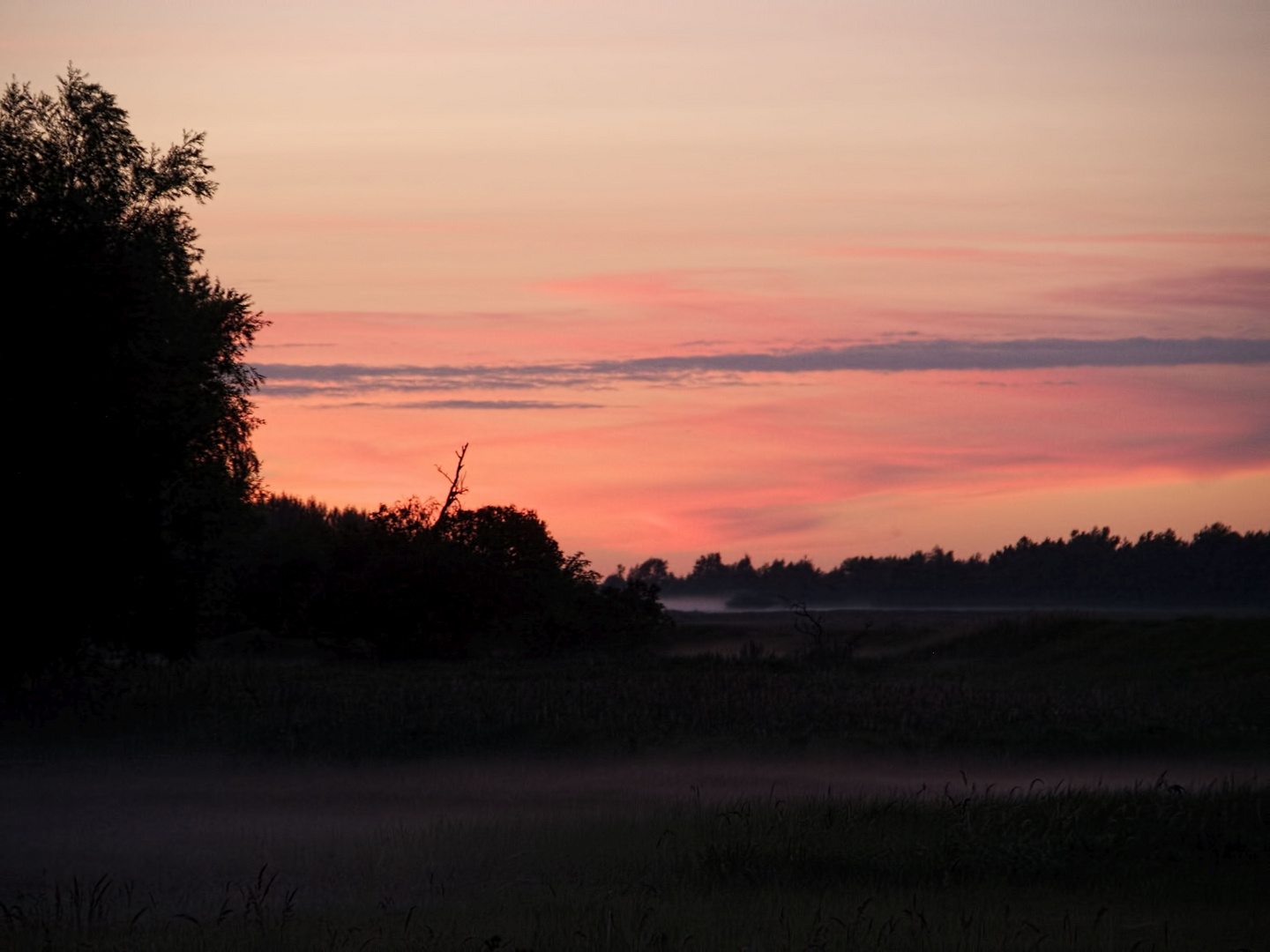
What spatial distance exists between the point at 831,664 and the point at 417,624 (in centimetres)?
1912

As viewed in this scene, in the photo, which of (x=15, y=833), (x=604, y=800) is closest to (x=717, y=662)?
(x=604, y=800)

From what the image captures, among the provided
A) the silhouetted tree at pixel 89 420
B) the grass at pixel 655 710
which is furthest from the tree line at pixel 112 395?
the grass at pixel 655 710

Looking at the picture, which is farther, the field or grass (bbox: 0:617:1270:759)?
grass (bbox: 0:617:1270:759)

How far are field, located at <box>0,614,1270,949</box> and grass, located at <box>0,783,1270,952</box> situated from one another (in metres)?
0.06

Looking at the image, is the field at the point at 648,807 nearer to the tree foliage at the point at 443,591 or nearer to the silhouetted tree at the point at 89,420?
the silhouetted tree at the point at 89,420

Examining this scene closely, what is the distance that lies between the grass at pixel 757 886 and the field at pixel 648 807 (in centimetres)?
6

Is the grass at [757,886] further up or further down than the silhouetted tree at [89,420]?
further down

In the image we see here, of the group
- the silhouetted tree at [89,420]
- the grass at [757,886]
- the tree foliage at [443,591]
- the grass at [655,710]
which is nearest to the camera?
the grass at [757,886]

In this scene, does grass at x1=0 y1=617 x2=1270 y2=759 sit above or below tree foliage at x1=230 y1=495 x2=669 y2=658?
below

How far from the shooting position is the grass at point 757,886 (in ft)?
36.7

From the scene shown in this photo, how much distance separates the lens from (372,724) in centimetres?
3269

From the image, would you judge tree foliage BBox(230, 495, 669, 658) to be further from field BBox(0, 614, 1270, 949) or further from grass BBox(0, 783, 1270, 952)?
grass BBox(0, 783, 1270, 952)

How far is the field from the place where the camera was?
39.4ft

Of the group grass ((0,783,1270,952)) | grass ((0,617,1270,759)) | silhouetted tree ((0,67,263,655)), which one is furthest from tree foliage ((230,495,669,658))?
grass ((0,783,1270,952))
